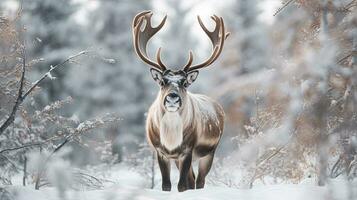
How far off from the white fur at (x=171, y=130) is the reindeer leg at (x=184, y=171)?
0.20 metres

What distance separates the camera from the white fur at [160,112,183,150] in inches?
265

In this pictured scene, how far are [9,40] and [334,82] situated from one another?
3.47 metres

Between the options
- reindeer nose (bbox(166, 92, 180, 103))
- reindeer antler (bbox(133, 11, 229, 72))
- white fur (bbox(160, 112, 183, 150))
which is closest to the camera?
reindeer nose (bbox(166, 92, 180, 103))

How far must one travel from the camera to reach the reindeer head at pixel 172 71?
256 inches

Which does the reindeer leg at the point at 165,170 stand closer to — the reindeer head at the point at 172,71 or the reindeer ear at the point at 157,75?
the reindeer head at the point at 172,71

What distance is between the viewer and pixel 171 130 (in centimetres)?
672

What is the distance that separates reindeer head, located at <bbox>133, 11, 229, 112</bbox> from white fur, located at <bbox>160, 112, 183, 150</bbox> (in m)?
0.20

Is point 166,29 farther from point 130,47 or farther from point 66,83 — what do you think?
point 66,83

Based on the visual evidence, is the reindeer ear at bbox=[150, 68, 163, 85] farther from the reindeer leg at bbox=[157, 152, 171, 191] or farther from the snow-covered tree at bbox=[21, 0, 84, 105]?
the snow-covered tree at bbox=[21, 0, 84, 105]

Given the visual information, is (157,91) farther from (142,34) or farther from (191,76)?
(191,76)

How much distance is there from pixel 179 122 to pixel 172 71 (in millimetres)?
609

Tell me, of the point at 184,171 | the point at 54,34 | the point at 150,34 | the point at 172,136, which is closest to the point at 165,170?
the point at 184,171

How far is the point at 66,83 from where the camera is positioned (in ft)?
54.0

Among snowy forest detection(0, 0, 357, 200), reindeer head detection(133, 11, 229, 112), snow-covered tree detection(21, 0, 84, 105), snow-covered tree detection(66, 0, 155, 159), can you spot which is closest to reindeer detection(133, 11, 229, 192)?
reindeer head detection(133, 11, 229, 112)
